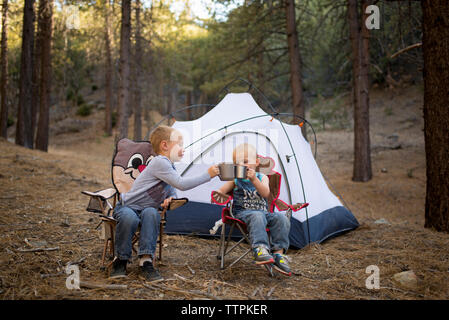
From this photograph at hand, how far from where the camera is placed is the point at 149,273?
8.66 ft

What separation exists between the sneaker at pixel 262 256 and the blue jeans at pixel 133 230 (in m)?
0.77

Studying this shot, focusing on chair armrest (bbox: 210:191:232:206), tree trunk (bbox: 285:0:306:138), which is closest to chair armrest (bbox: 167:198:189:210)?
chair armrest (bbox: 210:191:232:206)

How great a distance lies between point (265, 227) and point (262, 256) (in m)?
0.26

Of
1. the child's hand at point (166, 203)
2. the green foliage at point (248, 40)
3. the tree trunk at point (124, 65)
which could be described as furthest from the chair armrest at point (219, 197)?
the tree trunk at point (124, 65)

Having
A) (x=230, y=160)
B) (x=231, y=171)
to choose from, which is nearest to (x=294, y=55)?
(x=230, y=160)

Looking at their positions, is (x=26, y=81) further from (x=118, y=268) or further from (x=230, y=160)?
(x=118, y=268)

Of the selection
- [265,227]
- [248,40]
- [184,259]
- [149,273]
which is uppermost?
[248,40]

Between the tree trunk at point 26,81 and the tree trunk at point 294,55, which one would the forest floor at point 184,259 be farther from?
the tree trunk at point 26,81

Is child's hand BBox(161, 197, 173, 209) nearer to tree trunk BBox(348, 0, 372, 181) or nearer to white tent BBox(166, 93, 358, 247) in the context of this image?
white tent BBox(166, 93, 358, 247)

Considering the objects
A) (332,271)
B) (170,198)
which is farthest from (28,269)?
(332,271)

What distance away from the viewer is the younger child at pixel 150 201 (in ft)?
8.68

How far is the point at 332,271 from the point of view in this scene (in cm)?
308

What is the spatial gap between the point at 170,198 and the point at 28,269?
115 centimetres
